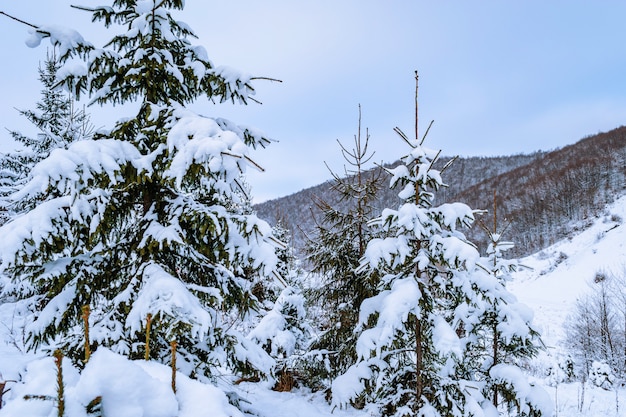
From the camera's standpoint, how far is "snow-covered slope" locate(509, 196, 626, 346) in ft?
77.9

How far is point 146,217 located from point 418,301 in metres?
3.36

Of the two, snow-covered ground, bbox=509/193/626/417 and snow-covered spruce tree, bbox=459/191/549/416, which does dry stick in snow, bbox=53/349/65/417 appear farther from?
snow-covered ground, bbox=509/193/626/417

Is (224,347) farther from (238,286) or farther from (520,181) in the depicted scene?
(520,181)

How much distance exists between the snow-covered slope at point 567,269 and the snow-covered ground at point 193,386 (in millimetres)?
84

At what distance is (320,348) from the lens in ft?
26.1

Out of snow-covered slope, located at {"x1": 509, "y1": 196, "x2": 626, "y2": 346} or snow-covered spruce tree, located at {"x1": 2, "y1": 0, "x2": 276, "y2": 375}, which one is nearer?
snow-covered spruce tree, located at {"x1": 2, "y1": 0, "x2": 276, "y2": 375}

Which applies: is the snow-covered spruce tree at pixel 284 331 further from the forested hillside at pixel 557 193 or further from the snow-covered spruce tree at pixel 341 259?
the forested hillside at pixel 557 193

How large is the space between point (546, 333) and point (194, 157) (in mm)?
24028

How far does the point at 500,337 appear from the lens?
19.3ft

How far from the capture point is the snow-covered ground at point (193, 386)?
1116mm

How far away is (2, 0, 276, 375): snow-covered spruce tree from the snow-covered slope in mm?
21902

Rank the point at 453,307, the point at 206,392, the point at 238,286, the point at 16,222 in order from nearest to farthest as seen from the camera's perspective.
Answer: the point at 206,392 < the point at 16,222 < the point at 238,286 < the point at 453,307

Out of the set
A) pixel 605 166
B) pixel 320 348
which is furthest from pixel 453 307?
pixel 605 166

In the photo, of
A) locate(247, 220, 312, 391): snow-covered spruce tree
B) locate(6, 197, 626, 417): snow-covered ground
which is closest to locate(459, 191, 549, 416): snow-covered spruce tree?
locate(6, 197, 626, 417): snow-covered ground
